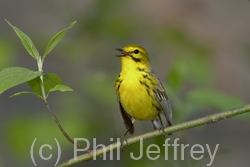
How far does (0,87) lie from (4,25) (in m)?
4.99

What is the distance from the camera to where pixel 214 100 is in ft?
9.13

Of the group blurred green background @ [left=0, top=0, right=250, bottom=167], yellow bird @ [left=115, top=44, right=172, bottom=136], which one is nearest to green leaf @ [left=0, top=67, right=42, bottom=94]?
blurred green background @ [left=0, top=0, right=250, bottom=167]

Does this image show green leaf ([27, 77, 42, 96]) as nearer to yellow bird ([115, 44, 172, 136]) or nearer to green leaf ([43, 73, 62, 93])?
green leaf ([43, 73, 62, 93])

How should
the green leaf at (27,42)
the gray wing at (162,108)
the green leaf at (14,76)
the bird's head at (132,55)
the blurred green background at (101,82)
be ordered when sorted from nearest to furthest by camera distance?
the green leaf at (14,76)
the green leaf at (27,42)
the blurred green background at (101,82)
the gray wing at (162,108)
the bird's head at (132,55)

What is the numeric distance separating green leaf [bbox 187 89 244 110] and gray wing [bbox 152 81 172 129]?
17 centimetres

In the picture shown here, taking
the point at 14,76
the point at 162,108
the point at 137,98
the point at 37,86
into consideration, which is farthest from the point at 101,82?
the point at 14,76

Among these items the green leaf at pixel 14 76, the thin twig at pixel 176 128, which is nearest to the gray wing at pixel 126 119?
the thin twig at pixel 176 128

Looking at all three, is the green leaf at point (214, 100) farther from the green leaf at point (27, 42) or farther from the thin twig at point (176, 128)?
the green leaf at point (27, 42)

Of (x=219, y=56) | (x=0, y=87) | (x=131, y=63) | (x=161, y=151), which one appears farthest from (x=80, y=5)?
(x=0, y=87)

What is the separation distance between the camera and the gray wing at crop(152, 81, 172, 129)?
3092mm

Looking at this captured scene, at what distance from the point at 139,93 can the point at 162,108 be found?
0.15m

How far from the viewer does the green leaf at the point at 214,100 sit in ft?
8.93

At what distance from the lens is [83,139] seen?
3.06 meters

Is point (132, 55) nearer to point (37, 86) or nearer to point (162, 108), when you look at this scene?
point (162, 108)
